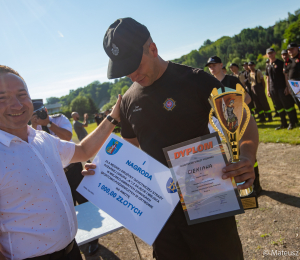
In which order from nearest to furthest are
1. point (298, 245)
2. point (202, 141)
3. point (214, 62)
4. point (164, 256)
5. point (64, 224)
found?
1. point (202, 141)
2. point (64, 224)
3. point (164, 256)
4. point (298, 245)
5. point (214, 62)

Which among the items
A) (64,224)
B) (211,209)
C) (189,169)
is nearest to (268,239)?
(211,209)

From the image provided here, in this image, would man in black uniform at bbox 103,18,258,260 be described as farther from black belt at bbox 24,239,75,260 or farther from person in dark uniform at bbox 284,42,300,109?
person in dark uniform at bbox 284,42,300,109

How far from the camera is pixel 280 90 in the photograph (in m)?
7.55

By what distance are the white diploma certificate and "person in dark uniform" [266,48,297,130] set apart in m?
7.22

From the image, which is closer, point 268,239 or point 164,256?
point 164,256

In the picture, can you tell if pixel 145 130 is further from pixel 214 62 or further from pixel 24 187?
pixel 214 62

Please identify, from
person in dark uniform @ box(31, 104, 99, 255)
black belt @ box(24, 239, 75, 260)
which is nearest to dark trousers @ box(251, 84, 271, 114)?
person in dark uniform @ box(31, 104, 99, 255)

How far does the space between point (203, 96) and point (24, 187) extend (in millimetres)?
1443

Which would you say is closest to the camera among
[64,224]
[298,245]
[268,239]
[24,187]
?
[24,187]

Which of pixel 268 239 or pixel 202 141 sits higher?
pixel 202 141

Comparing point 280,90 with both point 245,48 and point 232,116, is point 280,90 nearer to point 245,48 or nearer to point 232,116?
point 232,116

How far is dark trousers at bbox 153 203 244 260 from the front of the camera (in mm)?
1623

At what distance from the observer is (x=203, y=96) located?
1635mm

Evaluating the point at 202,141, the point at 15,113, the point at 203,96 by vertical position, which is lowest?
the point at 202,141
